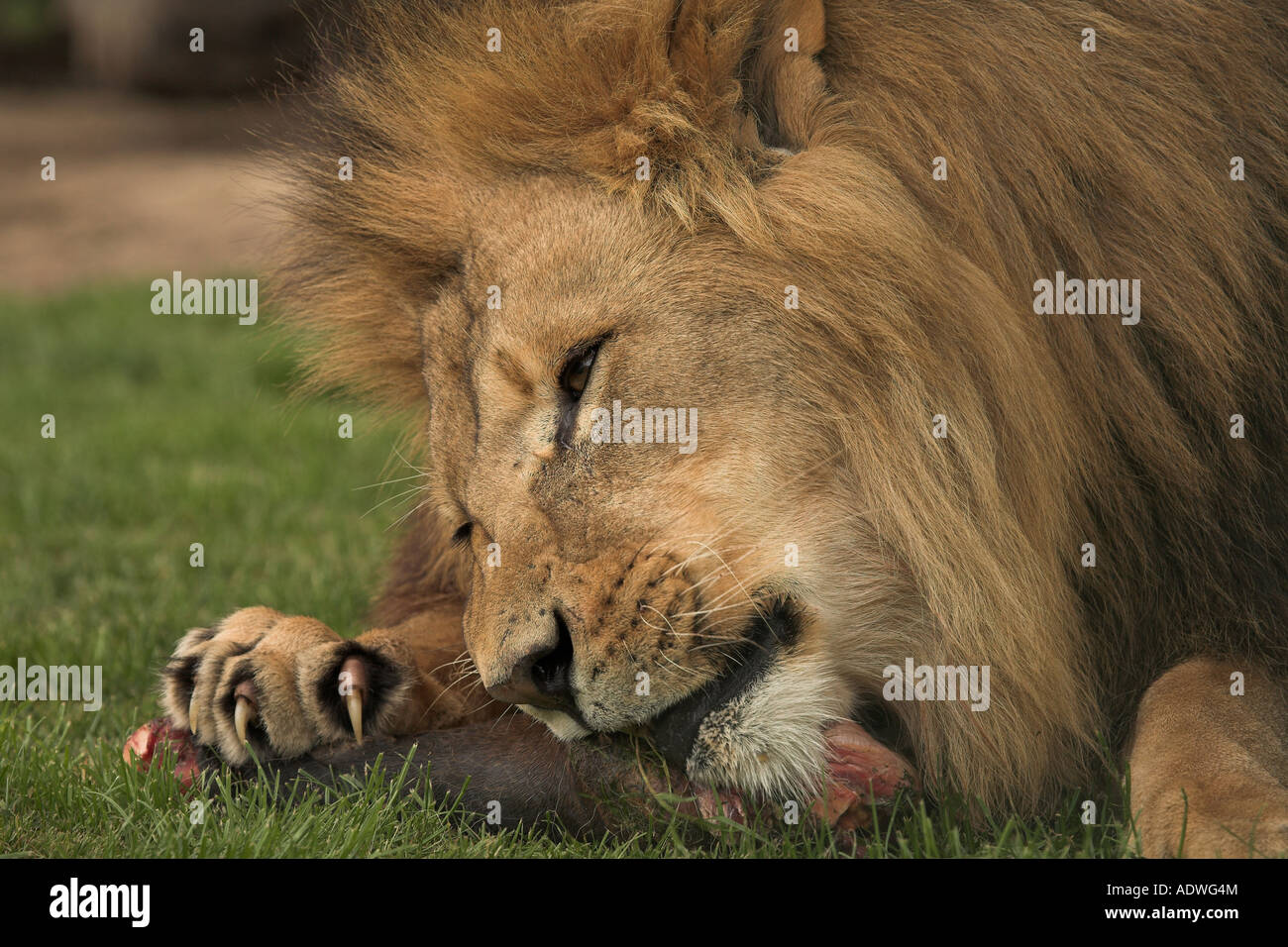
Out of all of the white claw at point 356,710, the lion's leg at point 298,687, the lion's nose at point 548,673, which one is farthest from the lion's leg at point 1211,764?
the white claw at point 356,710

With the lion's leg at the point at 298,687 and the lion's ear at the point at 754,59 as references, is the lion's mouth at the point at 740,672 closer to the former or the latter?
the lion's leg at the point at 298,687

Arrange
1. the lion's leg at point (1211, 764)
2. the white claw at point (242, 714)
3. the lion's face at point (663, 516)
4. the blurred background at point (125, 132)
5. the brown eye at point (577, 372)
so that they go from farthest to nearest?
1. the blurred background at point (125, 132)
2. the white claw at point (242, 714)
3. the brown eye at point (577, 372)
4. the lion's face at point (663, 516)
5. the lion's leg at point (1211, 764)

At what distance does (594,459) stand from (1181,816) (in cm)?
111

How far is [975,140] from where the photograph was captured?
253 centimetres

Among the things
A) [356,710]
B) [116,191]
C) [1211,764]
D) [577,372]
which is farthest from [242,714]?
[116,191]

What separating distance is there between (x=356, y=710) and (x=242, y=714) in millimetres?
213

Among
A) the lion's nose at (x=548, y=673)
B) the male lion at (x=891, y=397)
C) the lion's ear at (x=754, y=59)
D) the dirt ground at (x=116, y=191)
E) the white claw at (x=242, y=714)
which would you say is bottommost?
the white claw at (x=242, y=714)

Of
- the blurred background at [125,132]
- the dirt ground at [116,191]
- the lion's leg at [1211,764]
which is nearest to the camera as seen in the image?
the lion's leg at [1211,764]

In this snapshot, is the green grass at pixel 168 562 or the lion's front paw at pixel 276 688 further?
the lion's front paw at pixel 276 688

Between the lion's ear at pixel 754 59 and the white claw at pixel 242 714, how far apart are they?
1399 millimetres

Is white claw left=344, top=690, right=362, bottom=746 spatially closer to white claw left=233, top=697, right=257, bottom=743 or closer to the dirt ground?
white claw left=233, top=697, right=257, bottom=743

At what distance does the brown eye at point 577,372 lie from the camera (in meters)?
2.55

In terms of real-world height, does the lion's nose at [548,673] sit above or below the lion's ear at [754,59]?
below

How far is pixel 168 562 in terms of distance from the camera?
5.04m
